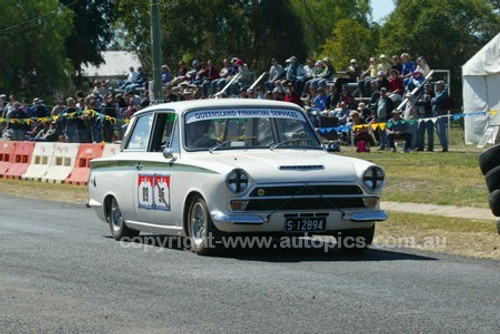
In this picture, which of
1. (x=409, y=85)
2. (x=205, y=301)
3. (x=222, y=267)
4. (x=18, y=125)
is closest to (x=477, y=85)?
(x=409, y=85)

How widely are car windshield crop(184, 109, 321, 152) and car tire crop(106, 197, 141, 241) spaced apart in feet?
5.50

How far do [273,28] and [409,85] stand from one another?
53572mm

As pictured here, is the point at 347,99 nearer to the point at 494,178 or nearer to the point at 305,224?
the point at 494,178

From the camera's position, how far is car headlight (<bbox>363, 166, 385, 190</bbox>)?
12586mm

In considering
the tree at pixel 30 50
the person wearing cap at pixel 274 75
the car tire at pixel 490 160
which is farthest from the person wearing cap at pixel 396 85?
the tree at pixel 30 50

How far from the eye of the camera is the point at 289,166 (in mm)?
12414

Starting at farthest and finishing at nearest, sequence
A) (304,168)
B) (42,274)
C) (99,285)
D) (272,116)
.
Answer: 1. (272,116)
2. (304,168)
3. (42,274)
4. (99,285)

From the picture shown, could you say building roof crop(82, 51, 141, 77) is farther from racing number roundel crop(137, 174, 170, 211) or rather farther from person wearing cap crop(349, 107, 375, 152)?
racing number roundel crop(137, 174, 170, 211)

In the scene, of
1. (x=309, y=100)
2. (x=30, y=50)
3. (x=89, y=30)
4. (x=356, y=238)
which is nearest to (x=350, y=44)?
(x=89, y=30)

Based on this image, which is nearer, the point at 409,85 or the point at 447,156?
the point at 447,156

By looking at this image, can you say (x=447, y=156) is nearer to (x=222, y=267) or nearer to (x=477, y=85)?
(x=477, y=85)

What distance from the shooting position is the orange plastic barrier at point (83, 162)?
89.0 feet

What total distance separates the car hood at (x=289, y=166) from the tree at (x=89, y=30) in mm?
68803

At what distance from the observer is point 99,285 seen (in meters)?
10.5
